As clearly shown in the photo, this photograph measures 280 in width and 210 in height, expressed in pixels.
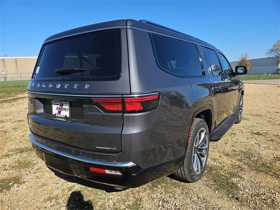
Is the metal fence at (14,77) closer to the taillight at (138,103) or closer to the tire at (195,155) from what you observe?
the tire at (195,155)

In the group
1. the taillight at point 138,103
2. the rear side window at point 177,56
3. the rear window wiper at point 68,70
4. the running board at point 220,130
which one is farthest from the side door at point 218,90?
the rear window wiper at point 68,70

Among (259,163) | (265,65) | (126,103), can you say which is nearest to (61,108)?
(126,103)

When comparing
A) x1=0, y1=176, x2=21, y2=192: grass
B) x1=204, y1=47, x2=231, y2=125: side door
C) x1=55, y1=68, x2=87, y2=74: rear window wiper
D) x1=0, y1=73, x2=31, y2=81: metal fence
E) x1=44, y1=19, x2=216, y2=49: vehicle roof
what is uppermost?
x1=44, y1=19, x2=216, y2=49: vehicle roof

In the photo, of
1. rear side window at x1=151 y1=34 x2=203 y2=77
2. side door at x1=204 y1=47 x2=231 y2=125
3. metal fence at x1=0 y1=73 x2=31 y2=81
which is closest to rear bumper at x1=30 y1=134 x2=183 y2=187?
rear side window at x1=151 y1=34 x2=203 y2=77

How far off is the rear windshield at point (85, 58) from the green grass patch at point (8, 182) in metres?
1.62

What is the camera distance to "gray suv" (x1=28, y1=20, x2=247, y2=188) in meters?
1.96

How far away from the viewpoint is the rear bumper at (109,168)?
198cm

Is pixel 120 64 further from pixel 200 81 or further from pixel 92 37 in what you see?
pixel 200 81

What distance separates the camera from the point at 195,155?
120 inches

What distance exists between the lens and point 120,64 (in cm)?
201

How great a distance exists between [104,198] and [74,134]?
1.04 metres

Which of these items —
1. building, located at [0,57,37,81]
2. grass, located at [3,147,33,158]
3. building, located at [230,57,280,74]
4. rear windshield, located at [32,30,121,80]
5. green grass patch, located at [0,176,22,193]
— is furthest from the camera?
building, located at [0,57,37,81]

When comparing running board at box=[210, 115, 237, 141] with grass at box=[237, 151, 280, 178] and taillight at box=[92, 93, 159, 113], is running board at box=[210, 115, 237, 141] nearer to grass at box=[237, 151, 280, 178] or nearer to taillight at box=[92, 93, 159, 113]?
grass at box=[237, 151, 280, 178]

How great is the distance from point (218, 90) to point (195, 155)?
1.34 meters
